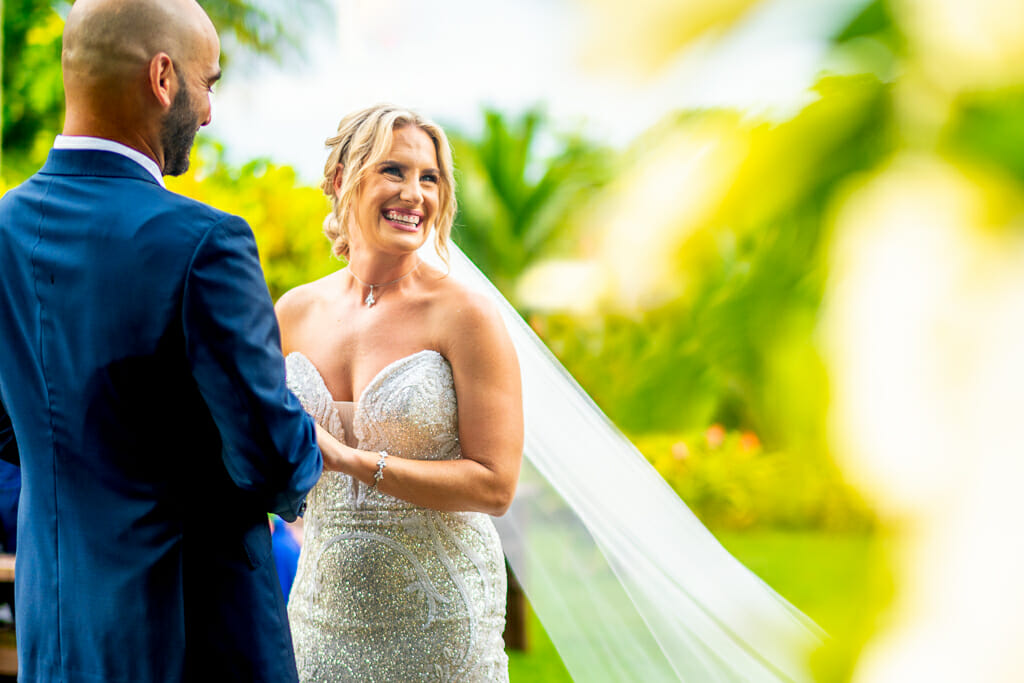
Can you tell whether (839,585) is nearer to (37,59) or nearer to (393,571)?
(393,571)

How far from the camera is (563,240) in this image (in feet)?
1.37

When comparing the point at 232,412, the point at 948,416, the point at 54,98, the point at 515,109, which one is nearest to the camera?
the point at 948,416

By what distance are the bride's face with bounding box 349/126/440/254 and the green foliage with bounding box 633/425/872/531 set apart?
84.3 inches

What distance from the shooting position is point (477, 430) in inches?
94.8

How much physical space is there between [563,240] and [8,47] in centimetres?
1272

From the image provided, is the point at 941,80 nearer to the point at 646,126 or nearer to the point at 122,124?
the point at 646,126

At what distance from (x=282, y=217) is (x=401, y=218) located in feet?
10.4

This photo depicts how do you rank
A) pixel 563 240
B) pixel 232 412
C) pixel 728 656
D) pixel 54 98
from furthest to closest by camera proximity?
pixel 54 98
pixel 728 656
pixel 232 412
pixel 563 240

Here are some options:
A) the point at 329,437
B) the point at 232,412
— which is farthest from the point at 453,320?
the point at 232,412

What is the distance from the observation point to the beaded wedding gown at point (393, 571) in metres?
2.46

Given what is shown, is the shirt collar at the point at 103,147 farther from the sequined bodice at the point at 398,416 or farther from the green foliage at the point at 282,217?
the green foliage at the point at 282,217

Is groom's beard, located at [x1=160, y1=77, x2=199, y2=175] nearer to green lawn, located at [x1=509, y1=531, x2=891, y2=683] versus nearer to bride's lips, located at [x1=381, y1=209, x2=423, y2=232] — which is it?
bride's lips, located at [x1=381, y1=209, x2=423, y2=232]

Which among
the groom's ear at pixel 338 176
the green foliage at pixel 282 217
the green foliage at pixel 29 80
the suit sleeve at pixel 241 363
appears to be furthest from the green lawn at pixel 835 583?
the green foliage at pixel 29 80

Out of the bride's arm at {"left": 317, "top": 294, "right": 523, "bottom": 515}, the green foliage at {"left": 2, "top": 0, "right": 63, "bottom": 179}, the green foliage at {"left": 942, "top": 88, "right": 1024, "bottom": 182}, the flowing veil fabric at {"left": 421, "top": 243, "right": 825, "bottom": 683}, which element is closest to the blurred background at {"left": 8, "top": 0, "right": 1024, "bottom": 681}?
the green foliage at {"left": 942, "top": 88, "right": 1024, "bottom": 182}
